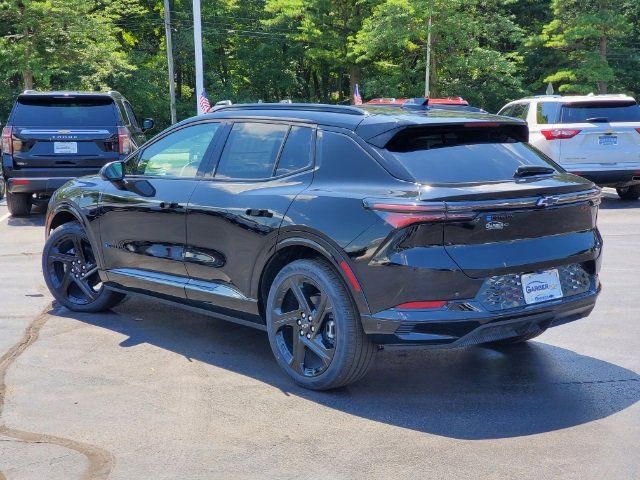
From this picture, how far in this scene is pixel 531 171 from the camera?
476cm

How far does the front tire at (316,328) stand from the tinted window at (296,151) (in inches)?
25.0

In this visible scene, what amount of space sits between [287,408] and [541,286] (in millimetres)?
1581

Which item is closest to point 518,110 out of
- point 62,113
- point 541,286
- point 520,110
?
point 520,110

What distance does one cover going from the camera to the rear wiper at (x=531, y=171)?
4.70m

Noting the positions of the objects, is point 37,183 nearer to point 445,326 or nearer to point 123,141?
point 123,141

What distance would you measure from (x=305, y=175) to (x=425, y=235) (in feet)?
3.35

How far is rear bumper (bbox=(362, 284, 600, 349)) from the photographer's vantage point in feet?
13.9

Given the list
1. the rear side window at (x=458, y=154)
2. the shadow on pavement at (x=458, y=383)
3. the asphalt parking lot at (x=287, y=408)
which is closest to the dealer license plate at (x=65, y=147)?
the asphalt parking lot at (x=287, y=408)

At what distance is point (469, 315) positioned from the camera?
422 centimetres

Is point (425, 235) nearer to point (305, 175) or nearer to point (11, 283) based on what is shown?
point (305, 175)

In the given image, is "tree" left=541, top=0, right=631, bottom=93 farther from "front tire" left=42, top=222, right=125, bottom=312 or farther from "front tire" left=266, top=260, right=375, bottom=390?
"front tire" left=266, top=260, right=375, bottom=390

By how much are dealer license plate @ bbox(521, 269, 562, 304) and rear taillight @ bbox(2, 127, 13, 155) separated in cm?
935

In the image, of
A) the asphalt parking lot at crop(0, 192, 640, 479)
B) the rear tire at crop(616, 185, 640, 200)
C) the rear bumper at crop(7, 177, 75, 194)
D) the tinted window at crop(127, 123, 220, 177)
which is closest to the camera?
the asphalt parking lot at crop(0, 192, 640, 479)

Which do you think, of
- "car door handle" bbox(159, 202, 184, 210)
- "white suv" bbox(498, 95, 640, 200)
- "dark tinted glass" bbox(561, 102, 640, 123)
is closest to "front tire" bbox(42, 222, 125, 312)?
"car door handle" bbox(159, 202, 184, 210)
